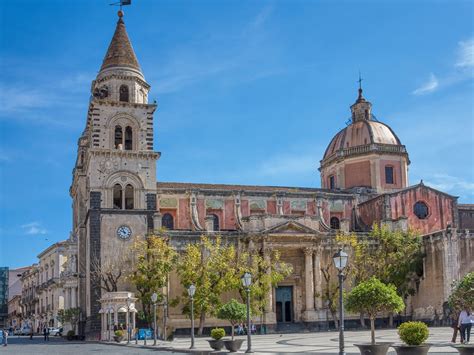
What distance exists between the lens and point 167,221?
192 ft

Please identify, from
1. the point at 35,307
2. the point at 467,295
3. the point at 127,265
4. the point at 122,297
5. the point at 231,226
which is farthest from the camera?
the point at 35,307

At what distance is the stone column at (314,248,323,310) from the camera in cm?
5706

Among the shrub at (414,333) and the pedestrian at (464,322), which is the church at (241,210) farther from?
the shrub at (414,333)

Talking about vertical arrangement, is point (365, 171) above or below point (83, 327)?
above

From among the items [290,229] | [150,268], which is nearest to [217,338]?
[150,268]

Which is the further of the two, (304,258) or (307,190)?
(307,190)

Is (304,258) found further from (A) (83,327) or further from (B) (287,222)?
(A) (83,327)

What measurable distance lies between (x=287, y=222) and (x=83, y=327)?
17.8 meters

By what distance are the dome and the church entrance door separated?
16354 mm

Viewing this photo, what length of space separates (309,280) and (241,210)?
8.61 metres

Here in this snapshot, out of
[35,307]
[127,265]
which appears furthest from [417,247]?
[35,307]

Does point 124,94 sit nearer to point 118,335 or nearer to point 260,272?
point 260,272

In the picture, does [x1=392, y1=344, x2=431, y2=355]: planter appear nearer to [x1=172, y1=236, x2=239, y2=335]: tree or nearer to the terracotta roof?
[x1=172, y1=236, x2=239, y2=335]: tree

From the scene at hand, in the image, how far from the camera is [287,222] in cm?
5666
